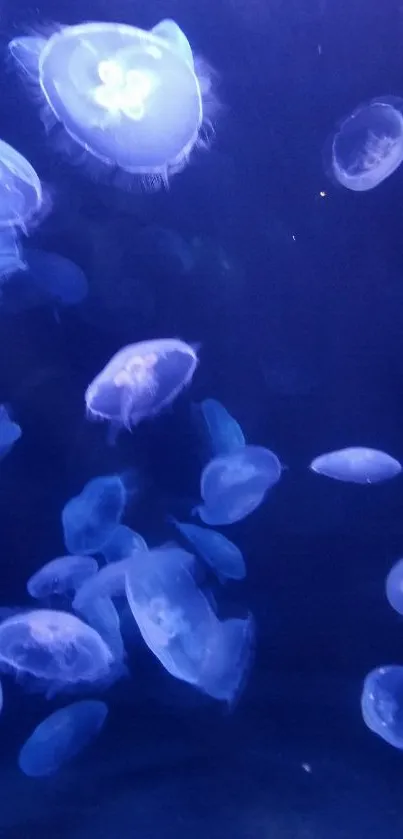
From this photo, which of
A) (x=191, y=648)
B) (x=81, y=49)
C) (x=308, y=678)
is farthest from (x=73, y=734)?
(x=81, y=49)

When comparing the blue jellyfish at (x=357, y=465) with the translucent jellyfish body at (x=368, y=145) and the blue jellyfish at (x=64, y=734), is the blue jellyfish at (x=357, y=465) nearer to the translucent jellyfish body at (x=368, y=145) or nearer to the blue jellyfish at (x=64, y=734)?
the translucent jellyfish body at (x=368, y=145)

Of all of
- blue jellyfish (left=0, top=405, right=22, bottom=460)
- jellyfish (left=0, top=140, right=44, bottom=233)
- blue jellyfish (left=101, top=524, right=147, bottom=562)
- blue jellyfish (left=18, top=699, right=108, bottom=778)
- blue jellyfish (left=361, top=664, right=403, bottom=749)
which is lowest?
blue jellyfish (left=18, top=699, right=108, bottom=778)

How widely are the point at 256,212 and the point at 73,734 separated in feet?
2.61

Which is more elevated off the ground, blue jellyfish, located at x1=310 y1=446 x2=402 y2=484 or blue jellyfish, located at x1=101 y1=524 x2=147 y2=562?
blue jellyfish, located at x1=310 y1=446 x2=402 y2=484

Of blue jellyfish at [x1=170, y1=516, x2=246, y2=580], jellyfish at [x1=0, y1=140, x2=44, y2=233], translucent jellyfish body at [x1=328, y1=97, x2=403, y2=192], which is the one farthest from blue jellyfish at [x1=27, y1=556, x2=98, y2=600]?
translucent jellyfish body at [x1=328, y1=97, x2=403, y2=192]

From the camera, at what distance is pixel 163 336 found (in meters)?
1.11

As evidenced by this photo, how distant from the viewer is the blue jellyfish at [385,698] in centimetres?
120

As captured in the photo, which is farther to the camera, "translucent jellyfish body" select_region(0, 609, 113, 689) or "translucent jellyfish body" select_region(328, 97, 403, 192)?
"translucent jellyfish body" select_region(0, 609, 113, 689)

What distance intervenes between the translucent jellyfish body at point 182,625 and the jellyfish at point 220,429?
164 mm

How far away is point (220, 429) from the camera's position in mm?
1142

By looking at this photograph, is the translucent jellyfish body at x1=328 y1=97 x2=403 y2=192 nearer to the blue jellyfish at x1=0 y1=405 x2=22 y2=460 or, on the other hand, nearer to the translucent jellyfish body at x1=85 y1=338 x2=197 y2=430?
the translucent jellyfish body at x1=85 y1=338 x2=197 y2=430

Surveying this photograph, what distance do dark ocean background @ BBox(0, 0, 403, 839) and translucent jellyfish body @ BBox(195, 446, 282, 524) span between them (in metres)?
0.02

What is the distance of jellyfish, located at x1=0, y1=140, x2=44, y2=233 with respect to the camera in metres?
1.04

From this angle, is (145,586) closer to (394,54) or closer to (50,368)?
(50,368)
